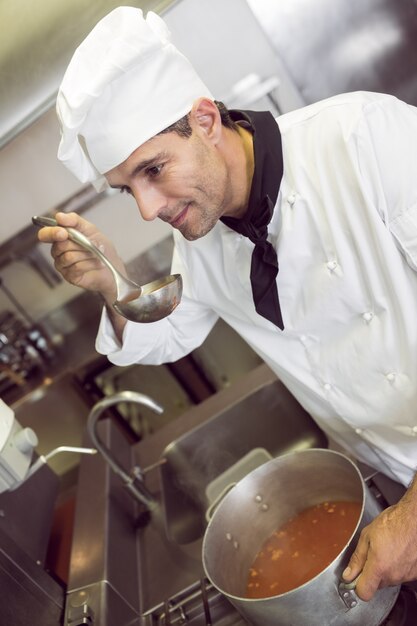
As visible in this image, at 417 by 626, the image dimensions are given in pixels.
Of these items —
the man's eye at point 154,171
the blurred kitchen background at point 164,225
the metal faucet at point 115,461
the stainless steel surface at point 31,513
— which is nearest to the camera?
the man's eye at point 154,171

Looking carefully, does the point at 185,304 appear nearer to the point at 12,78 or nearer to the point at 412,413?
the point at 412,413

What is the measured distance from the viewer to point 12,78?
2.01 m

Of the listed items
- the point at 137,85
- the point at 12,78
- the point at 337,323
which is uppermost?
the point at 12,78

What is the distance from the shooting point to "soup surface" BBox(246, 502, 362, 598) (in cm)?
120

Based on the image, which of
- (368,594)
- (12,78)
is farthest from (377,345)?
(12,78)

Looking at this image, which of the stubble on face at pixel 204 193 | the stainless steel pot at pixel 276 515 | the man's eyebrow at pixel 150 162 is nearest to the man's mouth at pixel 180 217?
the stubble on face at pixel 204 193

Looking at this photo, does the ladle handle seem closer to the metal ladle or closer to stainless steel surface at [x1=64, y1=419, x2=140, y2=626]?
the metal ladle

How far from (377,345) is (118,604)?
794 millimetres

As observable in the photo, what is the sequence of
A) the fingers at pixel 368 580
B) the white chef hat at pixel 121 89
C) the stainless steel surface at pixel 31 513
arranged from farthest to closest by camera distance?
the stainless steel surface at pixel 31 513
the white chef hat at pixel 121 89
the fingers at pixel 368 580

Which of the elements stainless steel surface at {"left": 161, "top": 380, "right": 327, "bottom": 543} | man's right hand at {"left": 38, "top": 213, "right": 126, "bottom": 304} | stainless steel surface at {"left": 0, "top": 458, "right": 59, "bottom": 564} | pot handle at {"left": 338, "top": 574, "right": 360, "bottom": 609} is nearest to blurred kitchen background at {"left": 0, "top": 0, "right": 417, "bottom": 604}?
stainless steel surface at {"left": 161, "top": 380, "right": 327, "bottom": 543}

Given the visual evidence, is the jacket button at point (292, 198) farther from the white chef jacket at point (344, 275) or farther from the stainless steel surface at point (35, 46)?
the stainless steel surface at point (35, 46)

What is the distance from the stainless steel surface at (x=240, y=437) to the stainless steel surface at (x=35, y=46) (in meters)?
1.23

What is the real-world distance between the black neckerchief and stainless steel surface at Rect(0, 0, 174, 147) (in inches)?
35.2

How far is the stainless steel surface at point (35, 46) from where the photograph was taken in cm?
191
